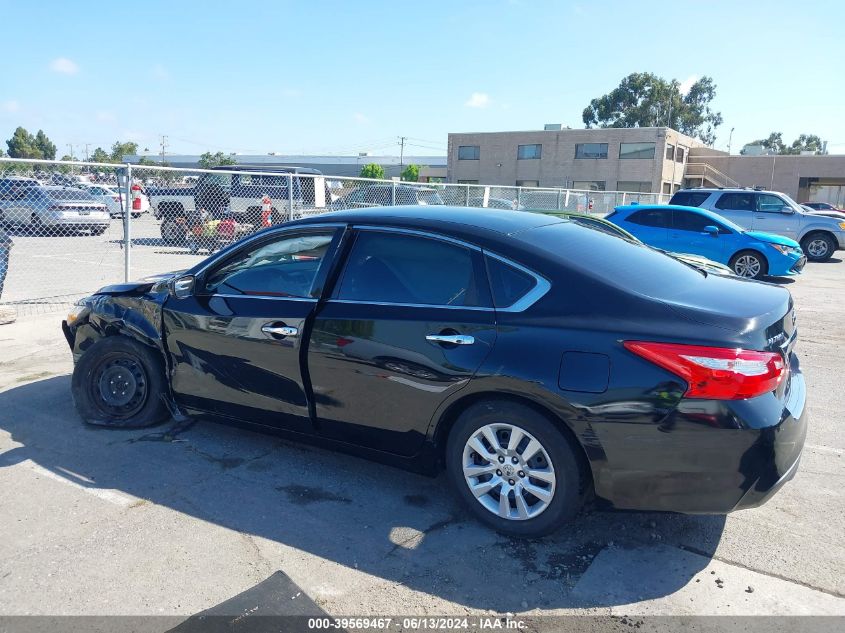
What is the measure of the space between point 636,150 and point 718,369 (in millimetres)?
46387

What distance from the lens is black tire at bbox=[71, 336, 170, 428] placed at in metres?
4.66

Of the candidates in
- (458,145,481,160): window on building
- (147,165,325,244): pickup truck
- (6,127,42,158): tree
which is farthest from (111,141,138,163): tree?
(147,165,325,244): pickup truck

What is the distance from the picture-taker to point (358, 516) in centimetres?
364

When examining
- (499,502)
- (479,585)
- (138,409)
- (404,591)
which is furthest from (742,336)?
(138,409)

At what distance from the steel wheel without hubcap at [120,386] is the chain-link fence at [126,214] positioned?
13.6 ft

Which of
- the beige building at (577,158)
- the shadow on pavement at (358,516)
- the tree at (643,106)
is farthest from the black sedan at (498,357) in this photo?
the tree at (643,106)

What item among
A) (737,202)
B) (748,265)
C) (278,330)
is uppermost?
(737,202)

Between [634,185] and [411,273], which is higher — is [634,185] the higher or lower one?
the higher one

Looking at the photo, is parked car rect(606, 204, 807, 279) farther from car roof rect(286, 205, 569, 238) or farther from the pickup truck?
car roof rect(286, 205, 569, 238)

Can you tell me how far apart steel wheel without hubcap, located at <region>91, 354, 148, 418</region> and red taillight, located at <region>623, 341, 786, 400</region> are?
11.7 feet

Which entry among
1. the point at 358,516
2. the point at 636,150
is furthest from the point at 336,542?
the point at 636,150

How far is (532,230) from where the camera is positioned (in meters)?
3.79

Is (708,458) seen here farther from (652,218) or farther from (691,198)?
(691,198)

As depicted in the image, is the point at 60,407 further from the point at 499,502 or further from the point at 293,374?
the point at 499,502
